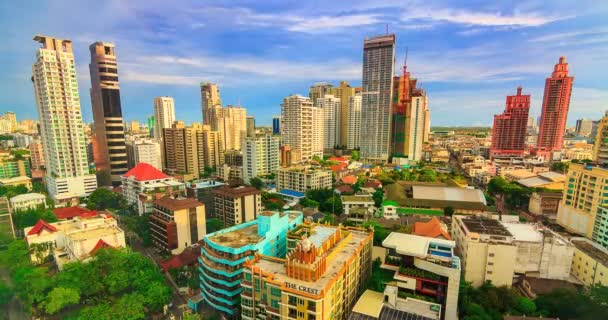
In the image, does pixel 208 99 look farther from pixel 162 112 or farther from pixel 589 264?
pixel 589 264

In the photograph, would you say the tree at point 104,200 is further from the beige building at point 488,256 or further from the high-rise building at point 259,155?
the beige building at point 488,256

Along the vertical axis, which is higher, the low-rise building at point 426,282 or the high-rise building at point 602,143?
the high-rise building at point 602,143

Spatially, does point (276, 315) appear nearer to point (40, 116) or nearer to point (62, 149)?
point (62, 149)

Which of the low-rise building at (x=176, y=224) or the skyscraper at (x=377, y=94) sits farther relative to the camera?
the skyscraper at (x=377, y=94)

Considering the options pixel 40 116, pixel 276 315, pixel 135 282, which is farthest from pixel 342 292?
pixel 40 116

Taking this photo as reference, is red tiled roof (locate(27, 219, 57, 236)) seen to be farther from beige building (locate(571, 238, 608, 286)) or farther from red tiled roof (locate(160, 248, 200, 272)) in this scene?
beige building (locate(571, 238, 608, 286))

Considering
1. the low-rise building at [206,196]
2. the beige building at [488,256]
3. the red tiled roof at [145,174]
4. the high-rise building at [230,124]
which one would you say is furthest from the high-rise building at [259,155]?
the beige building at [488,256]
